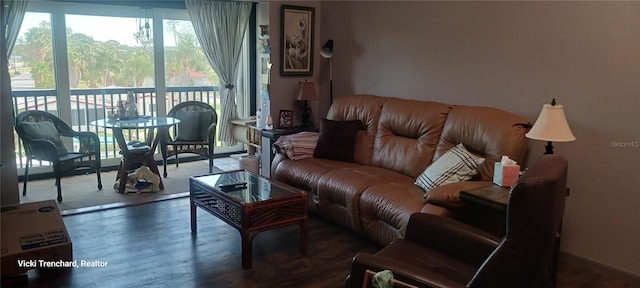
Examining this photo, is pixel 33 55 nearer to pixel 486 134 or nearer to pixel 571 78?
pixel 486 134

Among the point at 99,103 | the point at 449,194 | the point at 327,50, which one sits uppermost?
the point at 327,50

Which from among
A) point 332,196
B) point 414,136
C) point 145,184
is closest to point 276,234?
point 332,196

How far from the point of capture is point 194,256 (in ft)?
10.4

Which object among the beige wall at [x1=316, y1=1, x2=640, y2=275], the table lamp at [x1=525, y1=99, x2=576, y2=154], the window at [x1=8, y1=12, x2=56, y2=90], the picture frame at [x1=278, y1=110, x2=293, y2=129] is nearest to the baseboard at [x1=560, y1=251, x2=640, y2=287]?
the beige wall at [x1=316, y1=1, x2=640, y2=275]

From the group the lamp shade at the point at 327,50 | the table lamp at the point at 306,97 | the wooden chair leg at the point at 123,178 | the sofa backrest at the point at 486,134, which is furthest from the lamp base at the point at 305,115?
the sofa backrest at the point at 486,134

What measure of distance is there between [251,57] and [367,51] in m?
2.11

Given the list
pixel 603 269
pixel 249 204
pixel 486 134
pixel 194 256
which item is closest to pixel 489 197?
pixel 486 134

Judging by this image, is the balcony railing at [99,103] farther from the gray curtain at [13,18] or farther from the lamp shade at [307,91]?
the lamp shade at [307,91]

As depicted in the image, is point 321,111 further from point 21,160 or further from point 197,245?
point 21,160

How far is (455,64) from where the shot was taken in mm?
3854

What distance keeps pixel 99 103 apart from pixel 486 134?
4537 millimetres

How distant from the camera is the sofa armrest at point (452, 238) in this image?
225 centimetres

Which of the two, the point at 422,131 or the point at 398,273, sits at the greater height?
the point at 422,131

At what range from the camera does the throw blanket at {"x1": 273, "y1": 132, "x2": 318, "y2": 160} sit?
4254 millimetres
